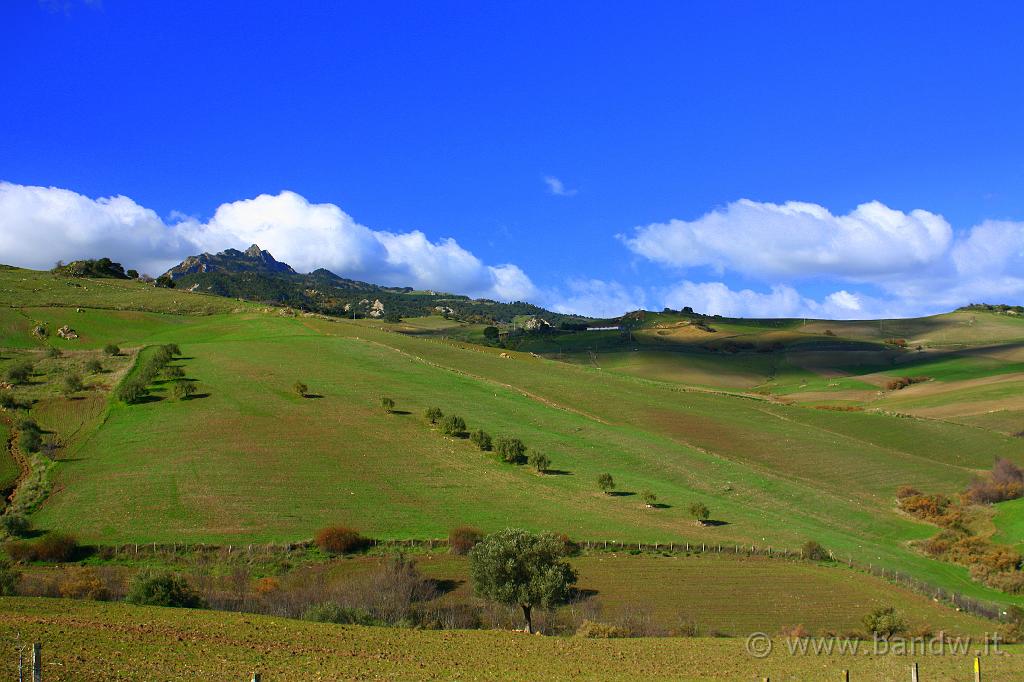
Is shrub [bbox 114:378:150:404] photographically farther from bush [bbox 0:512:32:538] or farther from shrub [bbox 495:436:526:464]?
shrub [bbox 495:436:526:464]

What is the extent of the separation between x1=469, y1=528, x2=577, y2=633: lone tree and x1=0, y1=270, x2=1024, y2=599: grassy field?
10291 mm

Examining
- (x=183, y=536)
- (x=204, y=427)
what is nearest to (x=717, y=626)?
(x=183, y=536)

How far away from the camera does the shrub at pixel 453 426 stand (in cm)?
6750

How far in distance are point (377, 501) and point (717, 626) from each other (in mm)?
23026

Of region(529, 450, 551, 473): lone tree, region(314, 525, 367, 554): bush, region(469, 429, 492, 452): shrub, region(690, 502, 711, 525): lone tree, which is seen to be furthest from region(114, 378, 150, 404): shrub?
region(690, 502, 711, 525): lone tree

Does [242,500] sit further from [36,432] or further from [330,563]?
[36,432]

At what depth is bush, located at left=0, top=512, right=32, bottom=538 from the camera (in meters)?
40.3

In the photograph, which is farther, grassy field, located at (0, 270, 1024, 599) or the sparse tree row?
the sparse tree row

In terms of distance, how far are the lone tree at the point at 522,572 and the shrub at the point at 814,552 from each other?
1876 cm

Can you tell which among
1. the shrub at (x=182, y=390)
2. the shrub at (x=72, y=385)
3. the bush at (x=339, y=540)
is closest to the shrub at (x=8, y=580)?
the bush at (x=339, y=540)

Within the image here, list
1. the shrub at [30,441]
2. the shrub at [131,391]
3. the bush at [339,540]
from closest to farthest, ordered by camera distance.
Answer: the bush at [339,540], the shrub at [30,441], the shrub at [131,391]

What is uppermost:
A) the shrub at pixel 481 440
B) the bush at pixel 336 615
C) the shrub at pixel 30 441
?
the shrub at pixel 481 440

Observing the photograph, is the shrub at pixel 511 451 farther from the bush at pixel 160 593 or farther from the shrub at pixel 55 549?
the bush at pixel 160 593

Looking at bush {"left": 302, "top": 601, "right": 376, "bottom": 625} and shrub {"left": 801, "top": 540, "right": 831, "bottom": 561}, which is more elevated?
bush {"left": 302, "top": 601, "right": 376, "bottom": 625}
